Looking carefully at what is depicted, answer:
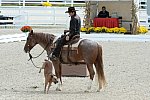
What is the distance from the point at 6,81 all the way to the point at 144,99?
367 cm

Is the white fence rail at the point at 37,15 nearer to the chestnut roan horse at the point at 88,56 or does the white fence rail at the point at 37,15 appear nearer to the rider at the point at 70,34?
the chestnut roan horse at the point at 88,56

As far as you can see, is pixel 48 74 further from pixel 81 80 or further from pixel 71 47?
pixel 81 80

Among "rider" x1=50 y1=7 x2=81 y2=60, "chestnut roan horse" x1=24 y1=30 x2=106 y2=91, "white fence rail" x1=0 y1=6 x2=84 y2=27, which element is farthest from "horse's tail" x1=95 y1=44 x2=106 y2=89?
"white fence rail" x1=0 y1=6 x2=84 y2=27

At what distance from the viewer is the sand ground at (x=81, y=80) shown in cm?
978

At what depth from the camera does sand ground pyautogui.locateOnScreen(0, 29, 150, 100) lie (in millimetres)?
9776

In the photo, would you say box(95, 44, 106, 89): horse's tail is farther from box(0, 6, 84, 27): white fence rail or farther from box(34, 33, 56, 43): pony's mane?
box(0, 6, 84, 27): white fence rail

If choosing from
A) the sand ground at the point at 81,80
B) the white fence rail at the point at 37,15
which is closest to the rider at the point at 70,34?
the sand ground at the point at 81,80

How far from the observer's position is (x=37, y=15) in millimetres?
34500

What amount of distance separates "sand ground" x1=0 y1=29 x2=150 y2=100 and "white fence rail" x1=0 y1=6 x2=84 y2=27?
49.5ft

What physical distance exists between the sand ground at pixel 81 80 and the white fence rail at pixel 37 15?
1508 cm

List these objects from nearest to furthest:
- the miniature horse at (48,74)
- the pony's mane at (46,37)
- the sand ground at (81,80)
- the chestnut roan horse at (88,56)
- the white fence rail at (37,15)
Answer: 1. the sand ground at (81,80)
2. the miniature horse at (48,74)
3. the chestnut roan horse at (88,56)
4. the pony's mane at (46,37)
5. the white fence rail at (37,15)

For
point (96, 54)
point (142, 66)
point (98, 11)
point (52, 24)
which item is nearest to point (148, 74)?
point (142, 66)

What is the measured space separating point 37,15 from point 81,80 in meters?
22.8

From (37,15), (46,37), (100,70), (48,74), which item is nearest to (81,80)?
(100,70)
